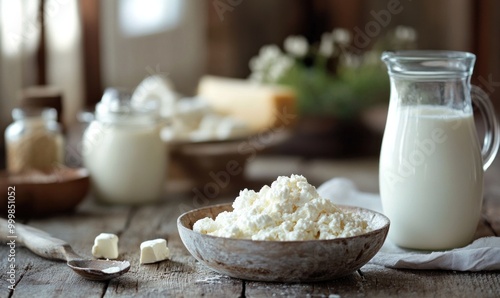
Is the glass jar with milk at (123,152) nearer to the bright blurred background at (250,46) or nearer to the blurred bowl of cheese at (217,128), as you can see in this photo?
the blurred bowl of cheese at (217,128)

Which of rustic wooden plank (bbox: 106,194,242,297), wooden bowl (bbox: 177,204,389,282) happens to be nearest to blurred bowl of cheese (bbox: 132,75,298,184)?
rustic wooden plank (bbox: 106,194,242,297)

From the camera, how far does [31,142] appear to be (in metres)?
1.90

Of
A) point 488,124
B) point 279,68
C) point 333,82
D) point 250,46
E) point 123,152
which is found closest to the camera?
point 488,124

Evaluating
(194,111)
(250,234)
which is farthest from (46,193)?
(250,234)

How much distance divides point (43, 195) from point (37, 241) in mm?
395

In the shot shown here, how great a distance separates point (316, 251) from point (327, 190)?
21.5 inches

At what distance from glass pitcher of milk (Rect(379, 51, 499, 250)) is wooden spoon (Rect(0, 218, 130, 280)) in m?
0.48

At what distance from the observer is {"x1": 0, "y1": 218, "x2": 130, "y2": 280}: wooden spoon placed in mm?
1188

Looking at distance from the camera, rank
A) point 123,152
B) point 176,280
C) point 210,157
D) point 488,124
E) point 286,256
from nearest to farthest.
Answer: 1. point 286,256
2. point 176,280
3. point 488,124
4. point 123,152
5. point 210,157

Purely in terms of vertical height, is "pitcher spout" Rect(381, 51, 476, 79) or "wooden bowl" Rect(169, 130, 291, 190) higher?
"pitcher spout" Rect(381, 51, 476, 79)

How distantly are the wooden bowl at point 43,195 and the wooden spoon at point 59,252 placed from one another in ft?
0.85

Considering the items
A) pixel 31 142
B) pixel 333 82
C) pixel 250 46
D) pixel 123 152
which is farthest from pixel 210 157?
pixel 250 46

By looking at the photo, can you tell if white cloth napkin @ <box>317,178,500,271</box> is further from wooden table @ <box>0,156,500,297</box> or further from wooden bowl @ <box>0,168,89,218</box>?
wooden bowl @ <box>0,168,89,218</box>

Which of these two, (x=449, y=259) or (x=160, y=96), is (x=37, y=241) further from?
(x=160, y=96)
